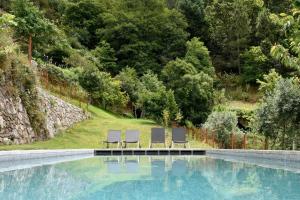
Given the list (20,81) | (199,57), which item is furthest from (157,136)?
(199,57)

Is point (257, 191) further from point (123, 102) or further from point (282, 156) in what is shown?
point (123, 102)

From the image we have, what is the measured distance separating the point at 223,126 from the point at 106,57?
60.4 ft

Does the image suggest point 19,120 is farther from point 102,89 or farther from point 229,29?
point 229,29

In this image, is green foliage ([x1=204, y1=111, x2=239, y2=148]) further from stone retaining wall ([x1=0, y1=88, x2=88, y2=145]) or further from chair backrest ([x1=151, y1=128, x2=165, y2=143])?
stone retaining wall ([x1=0, y1=88, x2=88, y2=145])

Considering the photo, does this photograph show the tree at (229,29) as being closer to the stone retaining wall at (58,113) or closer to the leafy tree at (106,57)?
the leafy tree at (106,57)

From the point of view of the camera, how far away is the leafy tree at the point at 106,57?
36.2 meters

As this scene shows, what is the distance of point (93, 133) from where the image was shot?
2067 centimetres

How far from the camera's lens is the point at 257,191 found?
6363mm

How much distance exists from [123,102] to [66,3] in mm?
15956

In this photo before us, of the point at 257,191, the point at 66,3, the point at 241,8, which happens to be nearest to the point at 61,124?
the point at 257,191

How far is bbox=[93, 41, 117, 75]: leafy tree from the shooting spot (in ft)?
119

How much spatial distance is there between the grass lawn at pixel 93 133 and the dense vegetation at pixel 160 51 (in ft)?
6.50

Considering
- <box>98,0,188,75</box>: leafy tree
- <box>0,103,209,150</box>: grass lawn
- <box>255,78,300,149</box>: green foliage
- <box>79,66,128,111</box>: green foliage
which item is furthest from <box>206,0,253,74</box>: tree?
<box>255,78,300,149</box>: green foliage

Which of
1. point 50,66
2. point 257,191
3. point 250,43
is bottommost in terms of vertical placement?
point 257,191
